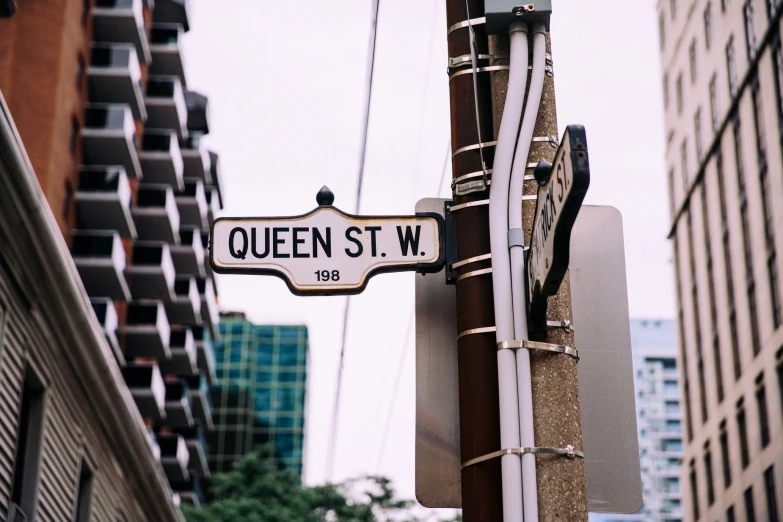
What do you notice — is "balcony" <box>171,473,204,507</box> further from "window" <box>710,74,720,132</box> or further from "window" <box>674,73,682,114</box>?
"window" <box>674,73,682,114</box>

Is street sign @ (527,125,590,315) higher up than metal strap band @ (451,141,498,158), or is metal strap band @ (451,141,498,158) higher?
metal strap band @ (451,141,498,158)

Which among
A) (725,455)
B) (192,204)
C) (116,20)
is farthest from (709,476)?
(116,20)

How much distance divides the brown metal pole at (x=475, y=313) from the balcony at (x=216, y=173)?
61441mm

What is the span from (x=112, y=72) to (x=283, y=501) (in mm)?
17593

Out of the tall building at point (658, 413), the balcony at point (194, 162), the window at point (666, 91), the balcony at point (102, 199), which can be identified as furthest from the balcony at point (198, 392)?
the tall building at point (658, 413)

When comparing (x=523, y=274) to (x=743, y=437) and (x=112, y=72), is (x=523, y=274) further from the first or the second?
(x=743, y=437)

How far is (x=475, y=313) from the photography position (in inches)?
209

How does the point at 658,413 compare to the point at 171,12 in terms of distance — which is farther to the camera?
the point at 658,413

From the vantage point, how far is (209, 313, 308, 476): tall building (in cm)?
13825

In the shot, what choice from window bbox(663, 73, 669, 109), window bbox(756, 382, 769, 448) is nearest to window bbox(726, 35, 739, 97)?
window bbox(663, 73, 669, 109)

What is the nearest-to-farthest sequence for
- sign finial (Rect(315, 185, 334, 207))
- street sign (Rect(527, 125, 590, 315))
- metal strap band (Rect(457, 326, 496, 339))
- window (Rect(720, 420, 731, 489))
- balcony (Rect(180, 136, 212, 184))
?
street sign (Rect(527, 125, 590, 315)) → metal strap band (Rect(457, 326, 496, 339)) → sign finial (Rect(315, 185, 334, 207)) → balcony (Rect(180, 136, 212, 184)) → window (Rect(720, 420, 731, 489))

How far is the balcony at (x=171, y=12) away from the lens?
5906cm

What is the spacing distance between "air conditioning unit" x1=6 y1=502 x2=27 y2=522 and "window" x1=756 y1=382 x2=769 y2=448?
1920 inches

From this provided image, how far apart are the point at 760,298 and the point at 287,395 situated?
89657 millimetres
